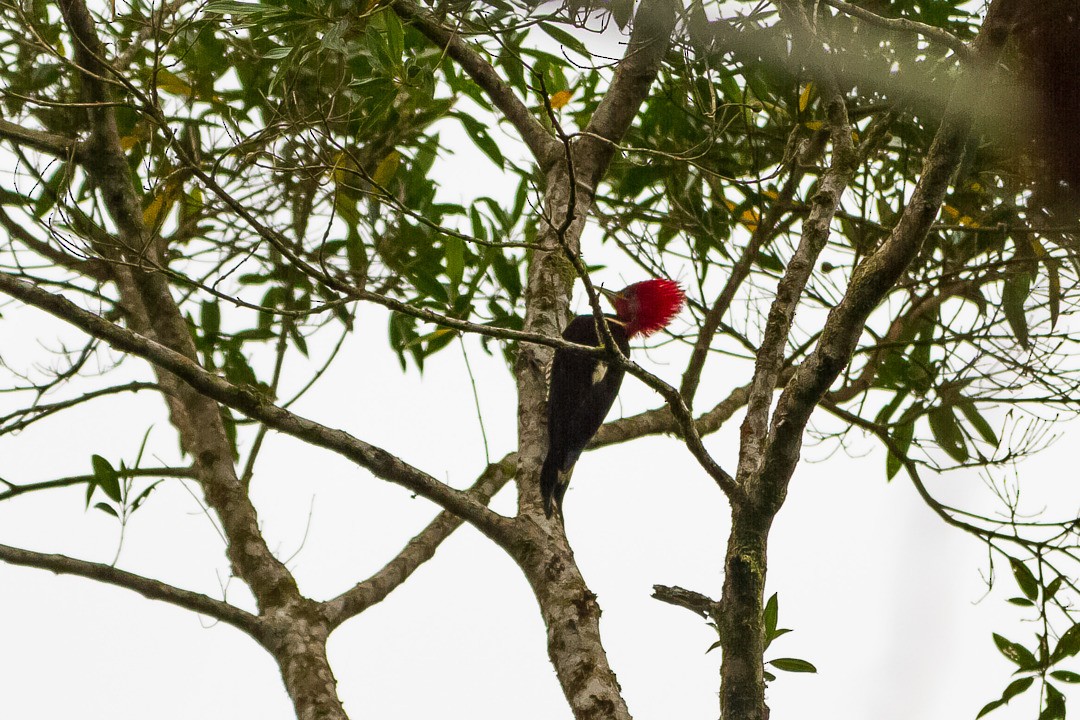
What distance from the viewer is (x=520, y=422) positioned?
9.14 feet

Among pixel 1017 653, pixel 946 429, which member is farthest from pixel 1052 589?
pixel 946 429

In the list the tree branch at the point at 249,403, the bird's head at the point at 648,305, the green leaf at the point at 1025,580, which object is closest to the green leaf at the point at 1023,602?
the green leaf at the point at 1025,580

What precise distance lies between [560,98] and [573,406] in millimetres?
955

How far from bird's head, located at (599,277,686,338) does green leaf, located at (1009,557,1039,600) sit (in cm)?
139

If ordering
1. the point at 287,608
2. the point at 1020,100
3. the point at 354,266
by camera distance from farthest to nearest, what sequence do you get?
the point at 354,266
the point at 287,608
the point at 1020,100

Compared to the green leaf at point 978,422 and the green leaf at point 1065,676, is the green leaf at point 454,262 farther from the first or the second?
the green leaf at point 1065,676

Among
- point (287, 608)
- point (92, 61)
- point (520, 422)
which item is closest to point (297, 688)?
point (287, 608)

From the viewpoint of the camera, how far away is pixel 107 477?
8.85 feet

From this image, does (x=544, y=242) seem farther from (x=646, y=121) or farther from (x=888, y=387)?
(x=888, y=387)

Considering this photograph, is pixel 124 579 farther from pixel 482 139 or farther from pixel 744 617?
pixel 482 139

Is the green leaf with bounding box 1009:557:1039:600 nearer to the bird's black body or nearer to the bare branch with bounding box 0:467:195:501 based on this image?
the bird's black body

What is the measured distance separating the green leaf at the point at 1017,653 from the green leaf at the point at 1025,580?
15cm

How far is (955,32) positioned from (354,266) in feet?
6.18

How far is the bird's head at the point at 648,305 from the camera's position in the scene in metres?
3.71
